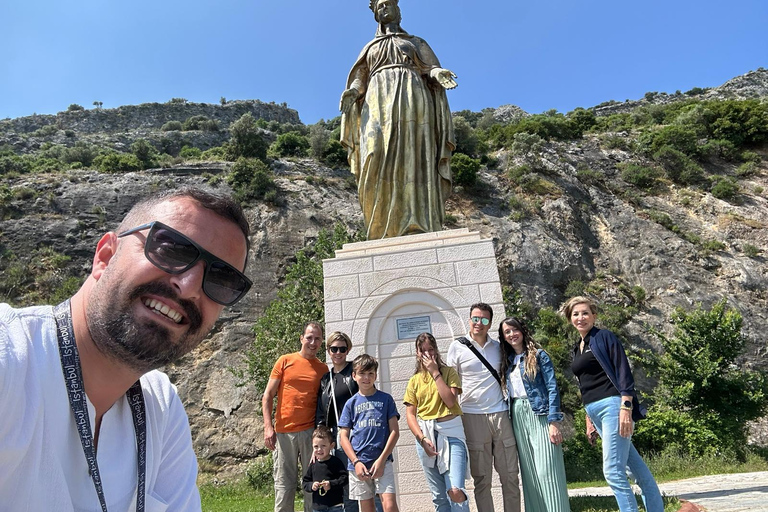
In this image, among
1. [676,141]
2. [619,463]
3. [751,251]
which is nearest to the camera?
[619,463]

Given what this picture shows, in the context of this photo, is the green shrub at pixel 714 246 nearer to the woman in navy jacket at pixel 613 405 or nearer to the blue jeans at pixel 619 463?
the woman in navy jacket at pixel 613 405

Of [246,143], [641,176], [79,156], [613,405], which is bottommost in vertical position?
[613,405]

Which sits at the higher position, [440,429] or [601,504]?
[440,429]

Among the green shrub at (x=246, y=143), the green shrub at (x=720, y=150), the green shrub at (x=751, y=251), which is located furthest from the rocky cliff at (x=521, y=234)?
the green shrub at (x=246, y=143)

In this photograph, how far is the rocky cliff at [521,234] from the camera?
60.3 feet

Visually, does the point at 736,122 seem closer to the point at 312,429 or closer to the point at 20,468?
the point at 312,429

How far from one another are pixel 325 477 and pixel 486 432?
52.1 inches

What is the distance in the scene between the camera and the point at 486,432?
12.8ft

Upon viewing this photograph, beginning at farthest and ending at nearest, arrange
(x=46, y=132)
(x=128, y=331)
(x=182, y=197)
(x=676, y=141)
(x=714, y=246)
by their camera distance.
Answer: (x=46, y=132) → (x=676, y=141) → (x=714, y=246) → (x=182, y=197) → (x=128, y=331)

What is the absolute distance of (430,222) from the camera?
20.7 feet

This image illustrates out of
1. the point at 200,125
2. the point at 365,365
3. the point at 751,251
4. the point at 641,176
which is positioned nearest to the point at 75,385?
the point at 365,365

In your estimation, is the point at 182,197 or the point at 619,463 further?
the point at 619,463

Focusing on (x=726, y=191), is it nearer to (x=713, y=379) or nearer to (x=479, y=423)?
(x=713, y=379)

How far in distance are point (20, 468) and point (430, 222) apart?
565 cm
